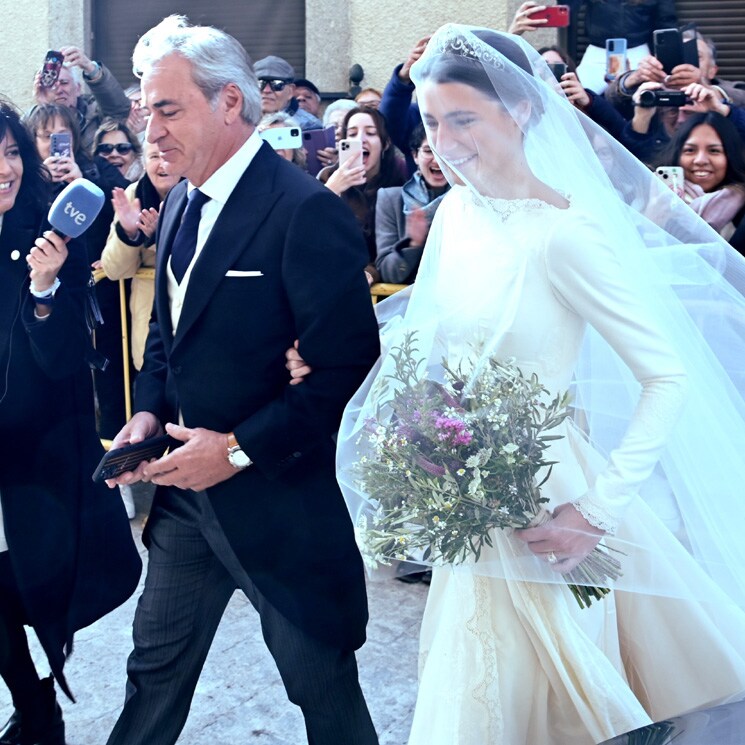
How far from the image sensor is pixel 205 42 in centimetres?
284

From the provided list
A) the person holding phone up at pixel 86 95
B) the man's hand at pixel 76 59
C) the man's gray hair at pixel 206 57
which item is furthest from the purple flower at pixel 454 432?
the man's hand at pixel 76 59

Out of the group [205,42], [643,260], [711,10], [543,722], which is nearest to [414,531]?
[543,722]

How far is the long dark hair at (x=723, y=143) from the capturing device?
5066 mm

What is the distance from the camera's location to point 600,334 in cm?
244

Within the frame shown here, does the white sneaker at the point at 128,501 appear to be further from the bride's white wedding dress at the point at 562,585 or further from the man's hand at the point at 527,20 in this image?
the bride's white wedding dress at the point at 562,585

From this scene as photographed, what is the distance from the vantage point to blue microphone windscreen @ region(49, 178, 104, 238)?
331cm

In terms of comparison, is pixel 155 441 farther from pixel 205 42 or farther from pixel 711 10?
pixel 711 10

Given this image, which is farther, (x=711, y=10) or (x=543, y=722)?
(x=711, y=10)

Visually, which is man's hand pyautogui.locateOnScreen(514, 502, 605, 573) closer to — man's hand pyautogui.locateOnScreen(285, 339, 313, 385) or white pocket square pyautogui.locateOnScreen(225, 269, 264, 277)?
man's hand pyautogui.locateOnScreen(285, 339, 313, 385)

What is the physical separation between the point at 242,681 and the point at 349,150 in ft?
9.19

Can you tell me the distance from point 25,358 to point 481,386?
1753 mm

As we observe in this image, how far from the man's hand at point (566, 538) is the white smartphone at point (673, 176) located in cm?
270

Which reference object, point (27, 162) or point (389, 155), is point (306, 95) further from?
point (27, 162)

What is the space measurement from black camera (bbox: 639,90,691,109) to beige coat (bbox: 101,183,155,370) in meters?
2.68
